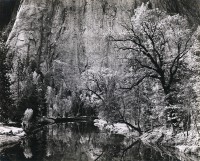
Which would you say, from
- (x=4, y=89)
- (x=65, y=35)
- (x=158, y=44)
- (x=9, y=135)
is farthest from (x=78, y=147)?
(x=158, y=44)

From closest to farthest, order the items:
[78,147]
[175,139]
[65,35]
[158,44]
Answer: [78,147] < [175,139] < [65,35] < [158,44]

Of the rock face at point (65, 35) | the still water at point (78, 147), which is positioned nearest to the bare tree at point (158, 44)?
the rock face at point (65, 35)

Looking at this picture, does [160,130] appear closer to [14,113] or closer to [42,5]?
[14,113]

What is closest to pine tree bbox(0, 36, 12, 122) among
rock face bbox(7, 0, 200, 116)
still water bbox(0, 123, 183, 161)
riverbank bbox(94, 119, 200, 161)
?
rock face bbox(7, 0, 200, 116)

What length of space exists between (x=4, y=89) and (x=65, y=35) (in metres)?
0.95

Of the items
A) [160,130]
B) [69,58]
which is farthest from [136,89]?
[69,58]

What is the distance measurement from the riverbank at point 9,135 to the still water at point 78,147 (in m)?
0.07

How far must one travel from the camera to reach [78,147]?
4.74 m

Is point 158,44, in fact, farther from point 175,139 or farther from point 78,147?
point 78,147

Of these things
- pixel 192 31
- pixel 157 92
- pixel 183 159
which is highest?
pixel 192 31

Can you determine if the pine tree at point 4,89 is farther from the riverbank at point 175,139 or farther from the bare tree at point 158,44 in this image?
the riverbank at point 175,139

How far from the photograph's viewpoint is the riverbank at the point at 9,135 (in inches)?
185

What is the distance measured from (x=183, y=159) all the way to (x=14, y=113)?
6.36ft

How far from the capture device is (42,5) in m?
5.19
